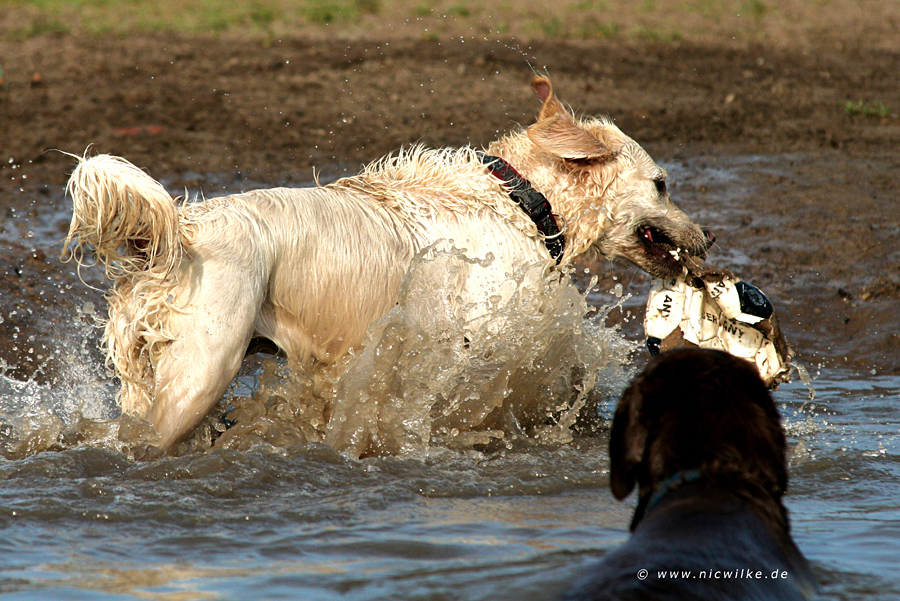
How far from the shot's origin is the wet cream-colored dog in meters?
4.05

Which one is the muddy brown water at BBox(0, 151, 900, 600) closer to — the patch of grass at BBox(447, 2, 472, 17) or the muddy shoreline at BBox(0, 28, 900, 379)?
the muddy shoreline at BBox(0, 28, 900, 379)

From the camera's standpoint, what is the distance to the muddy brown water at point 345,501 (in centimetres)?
350

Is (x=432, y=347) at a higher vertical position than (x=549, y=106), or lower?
lower

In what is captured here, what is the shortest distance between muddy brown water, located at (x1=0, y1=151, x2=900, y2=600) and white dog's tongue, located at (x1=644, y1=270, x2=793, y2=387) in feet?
1.06

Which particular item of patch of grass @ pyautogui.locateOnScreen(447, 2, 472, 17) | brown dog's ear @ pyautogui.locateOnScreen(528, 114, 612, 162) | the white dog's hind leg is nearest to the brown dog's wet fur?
the white dog's hind leg

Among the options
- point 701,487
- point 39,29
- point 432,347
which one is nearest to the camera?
point 701,487

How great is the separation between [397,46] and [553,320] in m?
10.3

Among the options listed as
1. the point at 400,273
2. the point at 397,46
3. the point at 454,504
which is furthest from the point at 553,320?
the point at 397,46

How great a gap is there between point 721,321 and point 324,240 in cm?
197

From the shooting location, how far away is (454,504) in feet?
14.1

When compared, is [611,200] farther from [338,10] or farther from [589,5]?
[589,5]

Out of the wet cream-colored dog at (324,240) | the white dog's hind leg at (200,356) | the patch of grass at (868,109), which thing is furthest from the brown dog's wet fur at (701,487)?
the patch of grass at (868,109)

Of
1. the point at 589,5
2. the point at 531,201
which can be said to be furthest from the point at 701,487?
the point at 589,5

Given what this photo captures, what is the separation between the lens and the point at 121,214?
3986 mm
